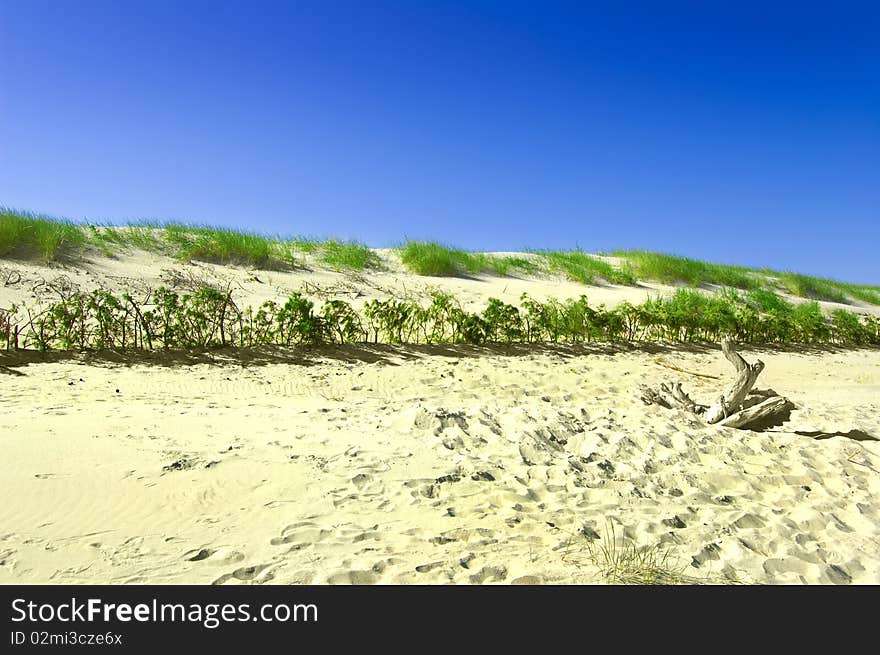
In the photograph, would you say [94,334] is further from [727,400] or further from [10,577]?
[727,400]

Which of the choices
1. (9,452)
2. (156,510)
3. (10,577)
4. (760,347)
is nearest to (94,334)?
(9,452)

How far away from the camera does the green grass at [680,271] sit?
18.2 meters

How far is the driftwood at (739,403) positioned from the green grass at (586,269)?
9.88 meters

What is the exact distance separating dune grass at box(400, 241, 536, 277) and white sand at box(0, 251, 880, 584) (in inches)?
316

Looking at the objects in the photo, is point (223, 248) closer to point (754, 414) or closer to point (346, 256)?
point (346, 256)

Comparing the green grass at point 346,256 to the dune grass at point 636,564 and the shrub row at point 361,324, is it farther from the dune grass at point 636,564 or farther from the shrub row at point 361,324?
the dune grass at point 636,564

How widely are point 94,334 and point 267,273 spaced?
18.1ft

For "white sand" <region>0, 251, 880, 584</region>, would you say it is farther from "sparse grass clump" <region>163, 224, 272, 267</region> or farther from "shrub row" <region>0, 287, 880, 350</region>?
"sparse grass clump" <region>163, 224, 272, 267</region>

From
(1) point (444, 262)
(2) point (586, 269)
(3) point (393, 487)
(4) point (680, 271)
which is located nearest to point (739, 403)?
(3) point (393, 487)

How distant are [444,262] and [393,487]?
11174 millimetres

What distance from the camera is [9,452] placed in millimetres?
3871

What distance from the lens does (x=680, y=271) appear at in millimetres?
18266

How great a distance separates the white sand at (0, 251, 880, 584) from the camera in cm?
290

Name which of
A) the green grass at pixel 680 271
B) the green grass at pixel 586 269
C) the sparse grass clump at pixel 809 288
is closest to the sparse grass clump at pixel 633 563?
the green grass at pixel 586 269
